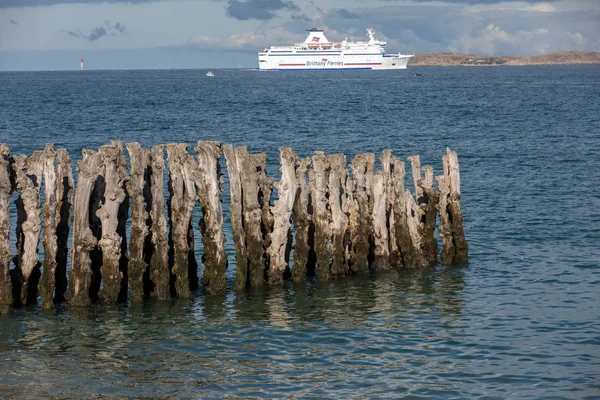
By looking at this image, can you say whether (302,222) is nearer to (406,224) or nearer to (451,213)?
(406,224)

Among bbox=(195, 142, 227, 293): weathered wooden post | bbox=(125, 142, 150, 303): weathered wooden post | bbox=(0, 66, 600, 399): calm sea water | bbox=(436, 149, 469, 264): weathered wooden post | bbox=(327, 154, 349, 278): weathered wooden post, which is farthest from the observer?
bbox=(436, 149, 469, 264): weathered wooden post

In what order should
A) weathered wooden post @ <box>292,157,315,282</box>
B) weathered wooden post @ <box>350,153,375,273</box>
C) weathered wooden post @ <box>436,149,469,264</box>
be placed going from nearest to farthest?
weathered wooden post @ <box>292,157,315,282</box> → weathered wooden post @ <box>350,153,375,273</box> → weathered wooden post @ <box>436,149,469,264</box>

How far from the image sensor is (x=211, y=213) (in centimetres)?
1559

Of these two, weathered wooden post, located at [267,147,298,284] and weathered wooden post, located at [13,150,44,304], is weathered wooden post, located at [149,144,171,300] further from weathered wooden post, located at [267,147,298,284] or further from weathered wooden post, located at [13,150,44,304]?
weathered wooden post, located at [267,147,298,284]

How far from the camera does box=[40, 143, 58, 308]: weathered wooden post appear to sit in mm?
14836

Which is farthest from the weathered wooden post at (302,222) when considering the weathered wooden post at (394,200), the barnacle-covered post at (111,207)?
the barnacle-covered post at (111,207)

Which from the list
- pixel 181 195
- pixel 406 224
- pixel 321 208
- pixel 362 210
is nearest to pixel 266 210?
→ pixel 321 208

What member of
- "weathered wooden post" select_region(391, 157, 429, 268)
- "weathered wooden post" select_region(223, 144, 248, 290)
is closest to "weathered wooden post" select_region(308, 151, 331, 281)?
"weathered wooden post" select_region(223, 144, 248, 290)

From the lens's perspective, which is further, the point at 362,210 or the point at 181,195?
the point at 362,210

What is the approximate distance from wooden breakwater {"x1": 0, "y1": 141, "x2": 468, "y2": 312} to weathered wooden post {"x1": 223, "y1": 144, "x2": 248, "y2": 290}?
21 millimetres

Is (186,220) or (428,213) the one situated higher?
(186,220)

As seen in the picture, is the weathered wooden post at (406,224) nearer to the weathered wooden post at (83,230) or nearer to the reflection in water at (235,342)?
the reflection in water at (235,342)

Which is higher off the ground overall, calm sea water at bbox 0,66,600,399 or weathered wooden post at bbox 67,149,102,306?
weathered wooden post at bbox 67,149,102,306

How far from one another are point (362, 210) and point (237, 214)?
9.21ft
